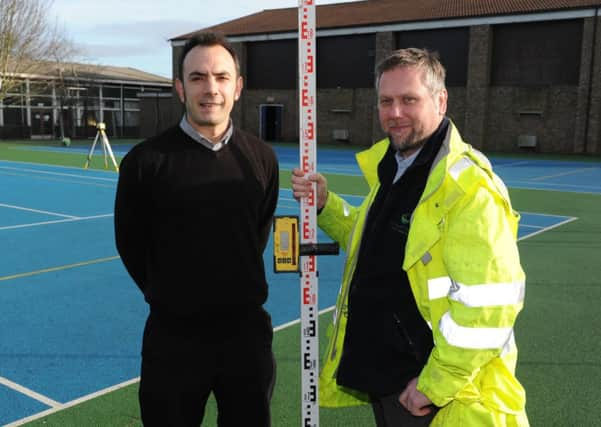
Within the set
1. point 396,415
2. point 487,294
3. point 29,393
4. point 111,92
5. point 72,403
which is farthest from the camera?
point 111,92

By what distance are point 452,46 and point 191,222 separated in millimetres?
37028

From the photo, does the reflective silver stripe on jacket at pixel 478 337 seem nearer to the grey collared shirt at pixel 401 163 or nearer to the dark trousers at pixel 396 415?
the dark trousers at pixel 396 415

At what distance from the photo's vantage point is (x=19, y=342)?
18.8 feet

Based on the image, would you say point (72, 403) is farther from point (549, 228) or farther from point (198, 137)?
point (549, 228)

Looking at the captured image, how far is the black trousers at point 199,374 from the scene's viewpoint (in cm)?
287

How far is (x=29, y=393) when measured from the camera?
4.70 m

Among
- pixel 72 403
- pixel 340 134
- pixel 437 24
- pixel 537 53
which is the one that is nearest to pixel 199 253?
pixel 72 403

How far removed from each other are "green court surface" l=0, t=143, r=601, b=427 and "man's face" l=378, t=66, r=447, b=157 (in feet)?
5.07

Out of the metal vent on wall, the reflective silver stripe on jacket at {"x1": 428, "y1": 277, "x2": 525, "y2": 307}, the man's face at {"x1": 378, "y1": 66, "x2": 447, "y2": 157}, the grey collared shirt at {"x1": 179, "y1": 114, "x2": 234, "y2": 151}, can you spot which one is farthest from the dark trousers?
the metal vent on wall

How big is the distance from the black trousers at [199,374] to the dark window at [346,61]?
38.5 m

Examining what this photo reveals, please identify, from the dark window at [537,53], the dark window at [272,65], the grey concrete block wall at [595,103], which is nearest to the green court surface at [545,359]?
the grey concrete block wall at [595,103]

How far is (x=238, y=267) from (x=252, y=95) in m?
43.8

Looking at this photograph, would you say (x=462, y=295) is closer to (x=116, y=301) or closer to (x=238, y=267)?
(x=238, y=267)

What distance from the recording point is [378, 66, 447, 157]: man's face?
2625 mm
